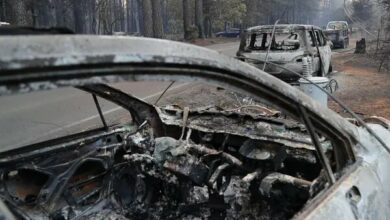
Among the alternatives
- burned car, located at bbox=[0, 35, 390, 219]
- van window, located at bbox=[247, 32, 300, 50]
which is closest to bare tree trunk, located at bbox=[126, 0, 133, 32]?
van window, located at bbox=[247, 32, 300, 50]

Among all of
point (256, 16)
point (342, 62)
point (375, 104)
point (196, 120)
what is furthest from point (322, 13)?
point (196, 120)

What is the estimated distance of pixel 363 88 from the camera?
13.7 metres

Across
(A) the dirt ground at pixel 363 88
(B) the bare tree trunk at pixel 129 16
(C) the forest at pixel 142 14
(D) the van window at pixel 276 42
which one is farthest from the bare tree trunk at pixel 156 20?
(B) the bare tree trunk at pixel 129 16

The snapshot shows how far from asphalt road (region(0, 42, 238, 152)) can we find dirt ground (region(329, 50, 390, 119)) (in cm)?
368

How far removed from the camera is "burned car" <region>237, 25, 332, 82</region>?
37.0ft

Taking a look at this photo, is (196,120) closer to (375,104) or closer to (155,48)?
(155,48)

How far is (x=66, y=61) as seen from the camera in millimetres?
Result: 1364

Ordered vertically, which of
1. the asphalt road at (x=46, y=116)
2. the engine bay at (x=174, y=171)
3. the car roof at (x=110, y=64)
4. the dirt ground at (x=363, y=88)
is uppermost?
the car roof at (x=110, y=64)

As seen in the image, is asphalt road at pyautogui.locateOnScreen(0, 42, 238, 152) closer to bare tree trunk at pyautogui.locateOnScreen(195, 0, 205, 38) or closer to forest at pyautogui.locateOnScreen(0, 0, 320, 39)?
forest at pyautogui.locateOnScreen(0, 0, 320, 39)

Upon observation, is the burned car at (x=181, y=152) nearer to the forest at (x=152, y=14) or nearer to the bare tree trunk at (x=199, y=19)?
the forest at (x=152, y=14)

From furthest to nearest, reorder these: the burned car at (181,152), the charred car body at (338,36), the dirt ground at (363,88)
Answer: the charred car body at (338,36) → the dirt ground at (363,88) → the burned car at (181,152)

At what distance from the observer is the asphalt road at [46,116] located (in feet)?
25.7

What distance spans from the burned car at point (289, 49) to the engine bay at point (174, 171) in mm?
7427

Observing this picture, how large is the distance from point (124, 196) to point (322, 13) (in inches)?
4738
